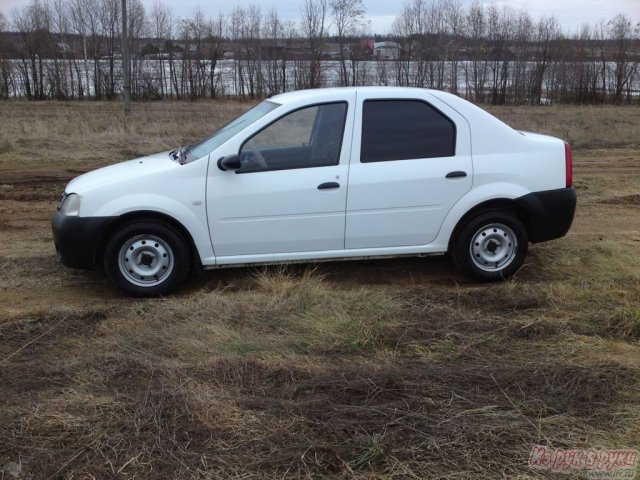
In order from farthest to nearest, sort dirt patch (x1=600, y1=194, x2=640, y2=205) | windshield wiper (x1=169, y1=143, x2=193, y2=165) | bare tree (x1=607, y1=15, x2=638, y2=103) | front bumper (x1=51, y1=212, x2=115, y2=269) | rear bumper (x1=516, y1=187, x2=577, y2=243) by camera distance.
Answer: bare tree (x1=607, y1=15, x2=638, y2=103) → dirt patch (x1=600, y1=194, x2=640, y2=205) → rear bumper (x1=516, y1=187, x2=577, y2=243) → windshield wiper (x1=169, y1=143, x2=193, y2=165) → front bumper (x1=51, y1=212, x2=115, y2=269)

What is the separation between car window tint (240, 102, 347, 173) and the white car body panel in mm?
63

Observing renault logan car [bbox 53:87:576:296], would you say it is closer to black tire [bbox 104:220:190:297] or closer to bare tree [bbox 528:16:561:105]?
black tire [bbox 104:220:190:297]

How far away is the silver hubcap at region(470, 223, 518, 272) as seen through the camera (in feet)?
19.1

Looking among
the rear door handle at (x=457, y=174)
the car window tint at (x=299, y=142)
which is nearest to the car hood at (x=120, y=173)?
the car window tint at (x=299, y=142)

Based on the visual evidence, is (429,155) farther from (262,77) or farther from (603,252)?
(262,77)

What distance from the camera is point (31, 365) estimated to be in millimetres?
3973

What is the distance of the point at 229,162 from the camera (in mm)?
5383

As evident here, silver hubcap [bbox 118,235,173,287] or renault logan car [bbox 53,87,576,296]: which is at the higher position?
renault logan car [bbox 53,87,576,296]

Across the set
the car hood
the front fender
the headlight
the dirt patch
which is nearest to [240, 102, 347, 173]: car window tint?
the front fender

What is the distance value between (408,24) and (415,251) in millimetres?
34072

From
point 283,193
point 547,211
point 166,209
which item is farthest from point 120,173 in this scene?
point 547,211

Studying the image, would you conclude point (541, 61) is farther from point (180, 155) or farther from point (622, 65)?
point (180, 155)

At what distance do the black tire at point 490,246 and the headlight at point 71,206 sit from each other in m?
3.33

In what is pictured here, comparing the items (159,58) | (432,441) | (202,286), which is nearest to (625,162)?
(202,286)
